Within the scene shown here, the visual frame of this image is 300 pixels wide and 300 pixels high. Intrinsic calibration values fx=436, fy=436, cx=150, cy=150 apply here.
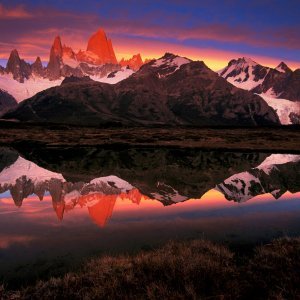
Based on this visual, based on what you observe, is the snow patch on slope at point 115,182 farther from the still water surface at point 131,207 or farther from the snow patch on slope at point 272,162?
the snow patch on slope at point 272,162

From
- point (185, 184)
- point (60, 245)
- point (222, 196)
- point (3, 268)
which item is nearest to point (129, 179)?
point (185, 184)

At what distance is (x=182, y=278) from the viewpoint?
15398mm

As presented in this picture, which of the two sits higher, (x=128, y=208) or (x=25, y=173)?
(x=128, y=208)

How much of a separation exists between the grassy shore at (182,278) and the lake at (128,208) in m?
2.99

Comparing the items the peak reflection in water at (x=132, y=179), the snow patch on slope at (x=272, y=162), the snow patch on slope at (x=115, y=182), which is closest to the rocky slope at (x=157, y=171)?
the peak reflection in water at (x=132, y=179)

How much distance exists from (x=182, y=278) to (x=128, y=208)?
17.7 m

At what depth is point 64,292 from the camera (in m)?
14.8

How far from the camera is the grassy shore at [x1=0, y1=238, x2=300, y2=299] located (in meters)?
14.2

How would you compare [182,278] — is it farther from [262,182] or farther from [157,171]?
[157,171]

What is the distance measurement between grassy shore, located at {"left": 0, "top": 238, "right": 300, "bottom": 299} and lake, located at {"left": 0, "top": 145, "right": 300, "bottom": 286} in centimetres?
299

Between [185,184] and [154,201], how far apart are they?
11.6m

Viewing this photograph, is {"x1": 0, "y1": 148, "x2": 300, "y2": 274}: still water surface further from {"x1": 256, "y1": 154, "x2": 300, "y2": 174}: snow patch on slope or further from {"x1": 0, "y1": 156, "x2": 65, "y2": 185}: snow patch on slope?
{"x1": 256, "y1": 154, "x2": 300, "y2": 174}: snow patch on slope

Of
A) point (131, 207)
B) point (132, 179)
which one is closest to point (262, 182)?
point (132, 179)

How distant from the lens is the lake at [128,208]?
2244cm
